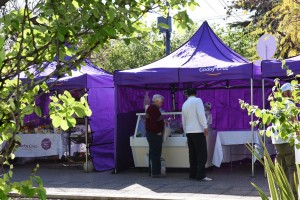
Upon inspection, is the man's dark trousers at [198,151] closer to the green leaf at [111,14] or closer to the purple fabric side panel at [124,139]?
the purple fabric side panel at [124,139]

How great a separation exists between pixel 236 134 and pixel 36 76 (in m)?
8.88

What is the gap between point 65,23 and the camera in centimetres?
250

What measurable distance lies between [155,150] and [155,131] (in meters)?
0.38

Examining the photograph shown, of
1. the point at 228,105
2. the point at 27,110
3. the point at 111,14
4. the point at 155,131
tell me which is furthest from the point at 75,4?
the point at 228,105

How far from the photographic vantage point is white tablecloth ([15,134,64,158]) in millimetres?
12953

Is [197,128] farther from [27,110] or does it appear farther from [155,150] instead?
[27,110]

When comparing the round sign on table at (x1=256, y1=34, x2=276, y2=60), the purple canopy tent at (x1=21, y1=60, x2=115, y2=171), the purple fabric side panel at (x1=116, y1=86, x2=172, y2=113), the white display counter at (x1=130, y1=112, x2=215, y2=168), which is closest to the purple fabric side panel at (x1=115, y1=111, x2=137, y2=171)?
the purple fabric side panel at (x1=116, y1=86, x2=172, y2=113)

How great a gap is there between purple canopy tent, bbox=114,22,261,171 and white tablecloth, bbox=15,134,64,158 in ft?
6.19

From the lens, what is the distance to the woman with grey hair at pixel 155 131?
1060 centimetres

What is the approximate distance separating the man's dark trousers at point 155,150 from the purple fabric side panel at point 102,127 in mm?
2029

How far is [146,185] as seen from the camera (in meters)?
9.94

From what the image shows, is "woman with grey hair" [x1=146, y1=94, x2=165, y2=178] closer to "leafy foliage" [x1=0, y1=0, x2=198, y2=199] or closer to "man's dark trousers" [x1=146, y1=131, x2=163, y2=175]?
"man's dark trousers" [x1=146, y1=131, x2=163, y2=175]

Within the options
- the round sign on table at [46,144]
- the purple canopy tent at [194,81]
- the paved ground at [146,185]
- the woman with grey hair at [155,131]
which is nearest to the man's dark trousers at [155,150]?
the woman with grey hair at [155,131]

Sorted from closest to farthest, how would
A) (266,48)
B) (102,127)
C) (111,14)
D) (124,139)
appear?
(111,14)
(266,48)
(124,139)
(102,127)
